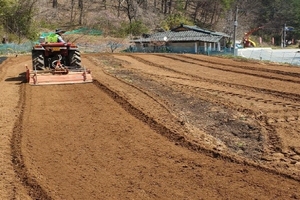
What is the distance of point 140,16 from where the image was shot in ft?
228

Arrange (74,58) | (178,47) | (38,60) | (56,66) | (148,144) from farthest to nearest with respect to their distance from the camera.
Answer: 1. (178,47)
2. (74,58)
3. (38,60)
4. (56,66)
5. (148,144)

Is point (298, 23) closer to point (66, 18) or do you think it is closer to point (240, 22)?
Answer: point (240, 22)

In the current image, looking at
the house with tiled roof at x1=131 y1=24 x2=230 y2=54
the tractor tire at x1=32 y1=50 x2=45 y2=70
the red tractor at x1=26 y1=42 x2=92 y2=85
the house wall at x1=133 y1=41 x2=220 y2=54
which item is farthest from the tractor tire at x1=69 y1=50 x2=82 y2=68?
the house wall at x1=133 y1=41 x2=220 y2=54

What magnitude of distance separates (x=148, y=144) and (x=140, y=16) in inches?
2570

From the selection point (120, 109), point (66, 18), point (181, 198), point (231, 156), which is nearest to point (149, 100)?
point (120, 109)

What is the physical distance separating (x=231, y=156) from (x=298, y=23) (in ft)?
274

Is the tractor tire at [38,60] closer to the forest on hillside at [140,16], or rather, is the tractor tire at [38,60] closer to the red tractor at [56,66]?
the red tractor at [56,66]

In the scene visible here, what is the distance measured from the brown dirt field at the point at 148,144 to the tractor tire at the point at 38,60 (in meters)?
2.42

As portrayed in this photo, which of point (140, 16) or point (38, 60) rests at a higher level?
point (140, 16)

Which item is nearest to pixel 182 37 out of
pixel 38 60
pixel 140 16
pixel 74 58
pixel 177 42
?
pixel 177 42

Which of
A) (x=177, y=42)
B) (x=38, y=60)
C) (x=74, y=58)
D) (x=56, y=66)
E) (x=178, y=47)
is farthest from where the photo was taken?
(x=177, y=42)

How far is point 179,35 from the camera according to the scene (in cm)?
4562

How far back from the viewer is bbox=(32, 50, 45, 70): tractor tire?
1420cm

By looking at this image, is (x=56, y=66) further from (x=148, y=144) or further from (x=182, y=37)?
(x=182, y=37)
